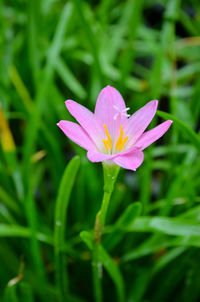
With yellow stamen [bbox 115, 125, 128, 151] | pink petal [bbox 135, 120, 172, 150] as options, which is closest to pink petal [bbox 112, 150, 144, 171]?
pink petal [bbox 135, 120, 172, 150]

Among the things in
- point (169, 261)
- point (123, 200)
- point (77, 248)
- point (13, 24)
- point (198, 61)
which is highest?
point (13, 24)

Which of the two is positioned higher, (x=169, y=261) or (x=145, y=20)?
(x=145, y=20)

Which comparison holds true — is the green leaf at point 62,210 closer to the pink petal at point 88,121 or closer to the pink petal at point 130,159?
the pink petal at point 88,121

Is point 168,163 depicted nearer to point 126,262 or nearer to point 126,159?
point 126,262

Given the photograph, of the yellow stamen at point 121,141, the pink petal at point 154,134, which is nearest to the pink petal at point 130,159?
Answer: the pink petal at point 154,134

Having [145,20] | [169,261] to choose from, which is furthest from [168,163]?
[145,20]
